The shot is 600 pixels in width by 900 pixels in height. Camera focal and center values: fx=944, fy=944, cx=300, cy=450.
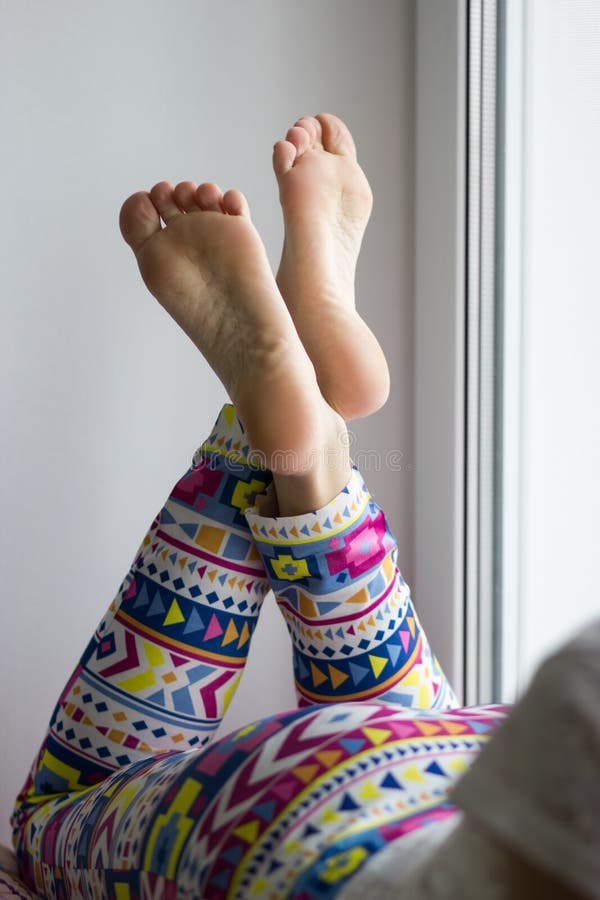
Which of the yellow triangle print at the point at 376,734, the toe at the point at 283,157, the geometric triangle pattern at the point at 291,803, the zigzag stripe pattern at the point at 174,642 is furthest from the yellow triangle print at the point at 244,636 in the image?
the toe at the point at 283,157

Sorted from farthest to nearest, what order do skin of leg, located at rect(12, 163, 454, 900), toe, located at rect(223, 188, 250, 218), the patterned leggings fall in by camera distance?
toe, located at rect(223, 188, 250, 218)
skin of leg, located at rect(12, 163, 454, 900)
the patterned leggings

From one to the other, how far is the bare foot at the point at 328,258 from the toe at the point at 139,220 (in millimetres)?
137

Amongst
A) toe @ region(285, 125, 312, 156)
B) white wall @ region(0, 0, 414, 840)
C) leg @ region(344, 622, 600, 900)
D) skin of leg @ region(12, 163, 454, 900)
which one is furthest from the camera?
white wall @ region(0, 0, 414, 840)

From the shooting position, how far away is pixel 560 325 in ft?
3.64

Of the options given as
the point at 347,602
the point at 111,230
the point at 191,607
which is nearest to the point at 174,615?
the point at 191,607

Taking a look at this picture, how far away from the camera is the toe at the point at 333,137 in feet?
3.39

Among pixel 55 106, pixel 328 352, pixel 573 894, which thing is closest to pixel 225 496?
pixel 328 352

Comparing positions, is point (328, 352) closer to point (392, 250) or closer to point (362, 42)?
point (392, 250)

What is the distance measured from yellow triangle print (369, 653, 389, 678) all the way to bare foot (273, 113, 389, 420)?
0.25 m

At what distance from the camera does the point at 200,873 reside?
1.53ft

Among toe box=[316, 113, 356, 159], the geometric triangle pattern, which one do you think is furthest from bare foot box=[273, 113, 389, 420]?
the geometric triangle pattern

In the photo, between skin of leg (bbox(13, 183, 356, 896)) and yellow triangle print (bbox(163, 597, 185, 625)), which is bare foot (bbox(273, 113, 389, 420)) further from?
yellow triangle print (bbox(163, 597, 185, 625))

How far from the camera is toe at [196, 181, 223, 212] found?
2.95ft

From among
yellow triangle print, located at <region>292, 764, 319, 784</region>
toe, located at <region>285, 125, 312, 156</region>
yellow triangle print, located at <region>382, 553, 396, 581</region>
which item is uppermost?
toe, located at <region>285, 125, 312, 156</region>
